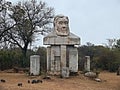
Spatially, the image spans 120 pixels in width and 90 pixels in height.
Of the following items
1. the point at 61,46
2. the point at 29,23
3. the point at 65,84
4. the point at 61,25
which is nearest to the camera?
the point at 65,84

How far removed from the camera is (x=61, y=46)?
29969 mm

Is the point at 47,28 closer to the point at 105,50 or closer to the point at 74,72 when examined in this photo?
the point at 105,50

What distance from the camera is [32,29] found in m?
42.0

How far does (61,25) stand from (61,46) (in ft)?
5.76

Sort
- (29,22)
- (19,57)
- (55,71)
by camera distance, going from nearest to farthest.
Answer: (55,71) < (29,22) < (19,57)

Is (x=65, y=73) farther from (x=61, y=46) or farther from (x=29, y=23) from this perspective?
(x=29, y=23)

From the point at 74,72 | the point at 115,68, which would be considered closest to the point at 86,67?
the point at 74,72

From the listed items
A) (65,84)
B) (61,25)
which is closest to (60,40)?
(61,25)

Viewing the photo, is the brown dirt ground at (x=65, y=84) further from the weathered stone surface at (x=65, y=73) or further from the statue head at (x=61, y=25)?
the statue head at (x=61, y=25)

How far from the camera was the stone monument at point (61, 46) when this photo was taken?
29.9m

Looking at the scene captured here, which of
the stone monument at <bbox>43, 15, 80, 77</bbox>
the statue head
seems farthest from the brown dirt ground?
the statue head

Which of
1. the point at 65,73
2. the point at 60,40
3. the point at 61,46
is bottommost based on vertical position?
the point at 65,73

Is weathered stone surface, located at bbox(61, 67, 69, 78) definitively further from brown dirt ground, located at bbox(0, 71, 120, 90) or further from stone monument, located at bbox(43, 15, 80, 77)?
stone monument, located at bbox(43, 15, 80, 77)

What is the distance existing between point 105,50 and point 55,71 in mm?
16279
